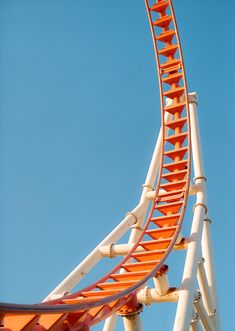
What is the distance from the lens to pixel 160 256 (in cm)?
579

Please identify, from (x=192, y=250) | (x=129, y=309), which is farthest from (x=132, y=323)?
(x=192, y=250)

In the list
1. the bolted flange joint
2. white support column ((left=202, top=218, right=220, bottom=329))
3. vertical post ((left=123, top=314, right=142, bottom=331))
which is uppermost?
white support column ((left=202, top=218, right=220, bottom=329))

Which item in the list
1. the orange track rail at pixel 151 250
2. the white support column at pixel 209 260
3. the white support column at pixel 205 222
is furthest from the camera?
the white support column at pixel 205 222

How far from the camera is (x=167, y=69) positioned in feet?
27.6

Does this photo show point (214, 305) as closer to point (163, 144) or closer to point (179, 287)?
point (179, 287)

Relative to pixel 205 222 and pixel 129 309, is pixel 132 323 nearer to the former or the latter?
pixel 129 309

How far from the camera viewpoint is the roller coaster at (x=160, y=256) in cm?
388

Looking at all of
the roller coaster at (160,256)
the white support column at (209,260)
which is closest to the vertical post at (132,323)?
the roller coaster at (160,256)

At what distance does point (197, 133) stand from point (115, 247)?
263 cm

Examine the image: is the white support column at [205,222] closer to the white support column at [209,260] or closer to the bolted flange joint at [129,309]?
the white support column at [209,260]

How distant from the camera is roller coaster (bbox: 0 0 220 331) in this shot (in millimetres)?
3875

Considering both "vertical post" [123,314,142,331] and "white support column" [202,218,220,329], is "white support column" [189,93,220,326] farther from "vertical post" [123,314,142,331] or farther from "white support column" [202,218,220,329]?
"vertical post" [123,314,142,331]

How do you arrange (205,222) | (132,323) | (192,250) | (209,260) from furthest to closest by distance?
(205,222) < (209,260) < (192,250) < (132,323)

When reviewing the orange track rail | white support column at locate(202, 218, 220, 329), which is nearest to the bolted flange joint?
the orange track rail
